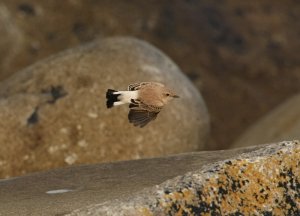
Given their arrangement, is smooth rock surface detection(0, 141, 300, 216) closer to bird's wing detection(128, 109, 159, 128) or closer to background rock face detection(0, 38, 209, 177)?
bird's wing detection(128, 109, 159, 128)

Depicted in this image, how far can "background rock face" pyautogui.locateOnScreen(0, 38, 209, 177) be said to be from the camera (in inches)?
447

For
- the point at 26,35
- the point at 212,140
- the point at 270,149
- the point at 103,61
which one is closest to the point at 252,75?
the point at 212,140

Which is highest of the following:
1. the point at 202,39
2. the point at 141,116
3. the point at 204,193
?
the point at 202,39

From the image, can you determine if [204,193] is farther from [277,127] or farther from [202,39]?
[202,39]

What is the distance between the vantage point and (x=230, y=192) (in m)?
6.43

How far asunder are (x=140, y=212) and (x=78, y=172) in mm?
2822

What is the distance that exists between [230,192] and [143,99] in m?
2.18

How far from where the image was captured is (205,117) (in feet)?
41.3

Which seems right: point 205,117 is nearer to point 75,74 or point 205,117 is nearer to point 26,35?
point 75,74

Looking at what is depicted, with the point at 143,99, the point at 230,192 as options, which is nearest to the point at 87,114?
the point at 143,99

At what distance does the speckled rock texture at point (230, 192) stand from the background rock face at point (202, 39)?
8865mm

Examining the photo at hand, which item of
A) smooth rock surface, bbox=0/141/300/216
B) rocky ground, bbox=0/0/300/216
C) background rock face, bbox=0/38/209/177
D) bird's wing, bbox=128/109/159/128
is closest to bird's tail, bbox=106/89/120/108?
bird's wing, bbox=128/109/159/128

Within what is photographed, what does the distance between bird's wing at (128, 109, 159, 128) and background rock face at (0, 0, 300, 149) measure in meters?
6.95

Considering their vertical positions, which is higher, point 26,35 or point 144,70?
point 26,35
